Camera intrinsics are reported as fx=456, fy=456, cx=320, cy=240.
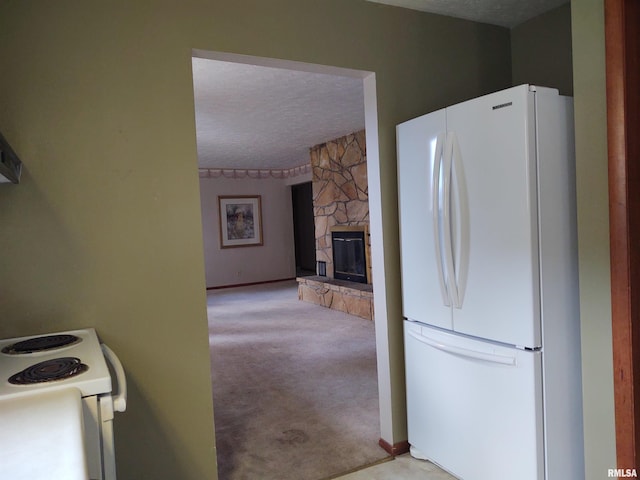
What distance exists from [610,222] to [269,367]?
3.30 meters

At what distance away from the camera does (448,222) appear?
2.14 meters

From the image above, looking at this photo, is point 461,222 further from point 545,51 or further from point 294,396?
point 294,396

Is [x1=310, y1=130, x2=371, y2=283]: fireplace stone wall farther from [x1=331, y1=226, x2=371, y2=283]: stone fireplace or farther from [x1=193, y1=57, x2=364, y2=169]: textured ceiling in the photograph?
[x1=193, y1=57, x2=364, y2=169]: textured ceiling

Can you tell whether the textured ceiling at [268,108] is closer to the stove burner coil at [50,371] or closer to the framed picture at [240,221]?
the framed picture at [240,221]

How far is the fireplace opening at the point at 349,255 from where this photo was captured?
6539 mm

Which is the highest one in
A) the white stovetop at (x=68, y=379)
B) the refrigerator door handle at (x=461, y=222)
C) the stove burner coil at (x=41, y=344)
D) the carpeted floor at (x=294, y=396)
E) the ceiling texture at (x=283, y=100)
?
the ceiling texture at (x=283, y=100)

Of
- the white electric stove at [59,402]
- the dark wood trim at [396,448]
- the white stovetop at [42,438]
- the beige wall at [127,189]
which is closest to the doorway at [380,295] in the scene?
the dark wood trim at [396,448]

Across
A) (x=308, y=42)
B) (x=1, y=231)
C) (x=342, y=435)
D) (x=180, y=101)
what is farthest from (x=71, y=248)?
(x=342, y=435)

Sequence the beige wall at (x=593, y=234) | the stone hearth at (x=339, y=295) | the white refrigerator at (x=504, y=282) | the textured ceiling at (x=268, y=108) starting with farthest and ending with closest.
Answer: the stone hearth at (x=339, y=295), the textured ceiling at (x=268, y=108), the white refrigerator at (x=504, y=282), the beige wall at (x=593, y=234)

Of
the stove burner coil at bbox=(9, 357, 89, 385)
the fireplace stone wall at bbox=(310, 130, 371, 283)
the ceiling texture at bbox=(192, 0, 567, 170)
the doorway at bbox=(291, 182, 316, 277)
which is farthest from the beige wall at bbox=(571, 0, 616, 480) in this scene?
the doorway at bbox=(291, 182, 316, 277)

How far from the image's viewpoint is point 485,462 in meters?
2.08

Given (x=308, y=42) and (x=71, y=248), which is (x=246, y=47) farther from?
(x=71, y=248)

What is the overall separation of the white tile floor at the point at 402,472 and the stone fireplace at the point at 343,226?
3447 mm

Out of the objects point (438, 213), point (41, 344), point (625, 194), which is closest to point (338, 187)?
point (438, 213)
